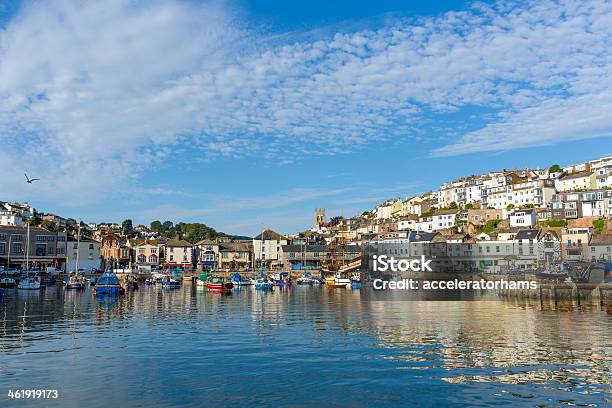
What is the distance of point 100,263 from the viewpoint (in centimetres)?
14438

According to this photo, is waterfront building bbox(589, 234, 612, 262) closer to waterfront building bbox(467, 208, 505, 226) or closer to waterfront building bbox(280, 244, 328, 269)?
waterfront building bbox(467, 208, 505, 226)

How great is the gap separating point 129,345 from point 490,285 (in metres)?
67.6

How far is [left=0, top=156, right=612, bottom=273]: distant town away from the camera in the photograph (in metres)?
109

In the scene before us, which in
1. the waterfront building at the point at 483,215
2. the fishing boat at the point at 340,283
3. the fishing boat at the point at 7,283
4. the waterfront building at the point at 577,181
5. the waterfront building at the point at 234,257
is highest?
the waterfront building at the point at 577,181

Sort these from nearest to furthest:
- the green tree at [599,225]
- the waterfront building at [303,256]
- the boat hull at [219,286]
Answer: the boat hull at [219,286] < the green tree at [599,225] < the waterfront building at [303,256]

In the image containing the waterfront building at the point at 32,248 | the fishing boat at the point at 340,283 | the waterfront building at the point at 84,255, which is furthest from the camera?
the waterfront building at the point at 84,255

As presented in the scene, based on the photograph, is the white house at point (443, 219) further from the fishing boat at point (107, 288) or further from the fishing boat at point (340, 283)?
the fishing boat at point (107, 288)

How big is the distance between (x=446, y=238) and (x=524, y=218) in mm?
23455

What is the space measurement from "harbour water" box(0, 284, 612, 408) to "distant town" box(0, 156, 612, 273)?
68.8 m

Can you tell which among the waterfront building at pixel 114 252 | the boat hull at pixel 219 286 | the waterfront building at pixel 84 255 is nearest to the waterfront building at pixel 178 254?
the waterfront building at pixel 114 252

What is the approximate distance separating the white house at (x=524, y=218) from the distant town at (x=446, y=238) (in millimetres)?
252

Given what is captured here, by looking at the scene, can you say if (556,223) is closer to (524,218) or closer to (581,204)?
(524,218)

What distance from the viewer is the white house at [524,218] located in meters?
128

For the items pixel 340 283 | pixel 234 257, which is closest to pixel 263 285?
pixel 340 283
